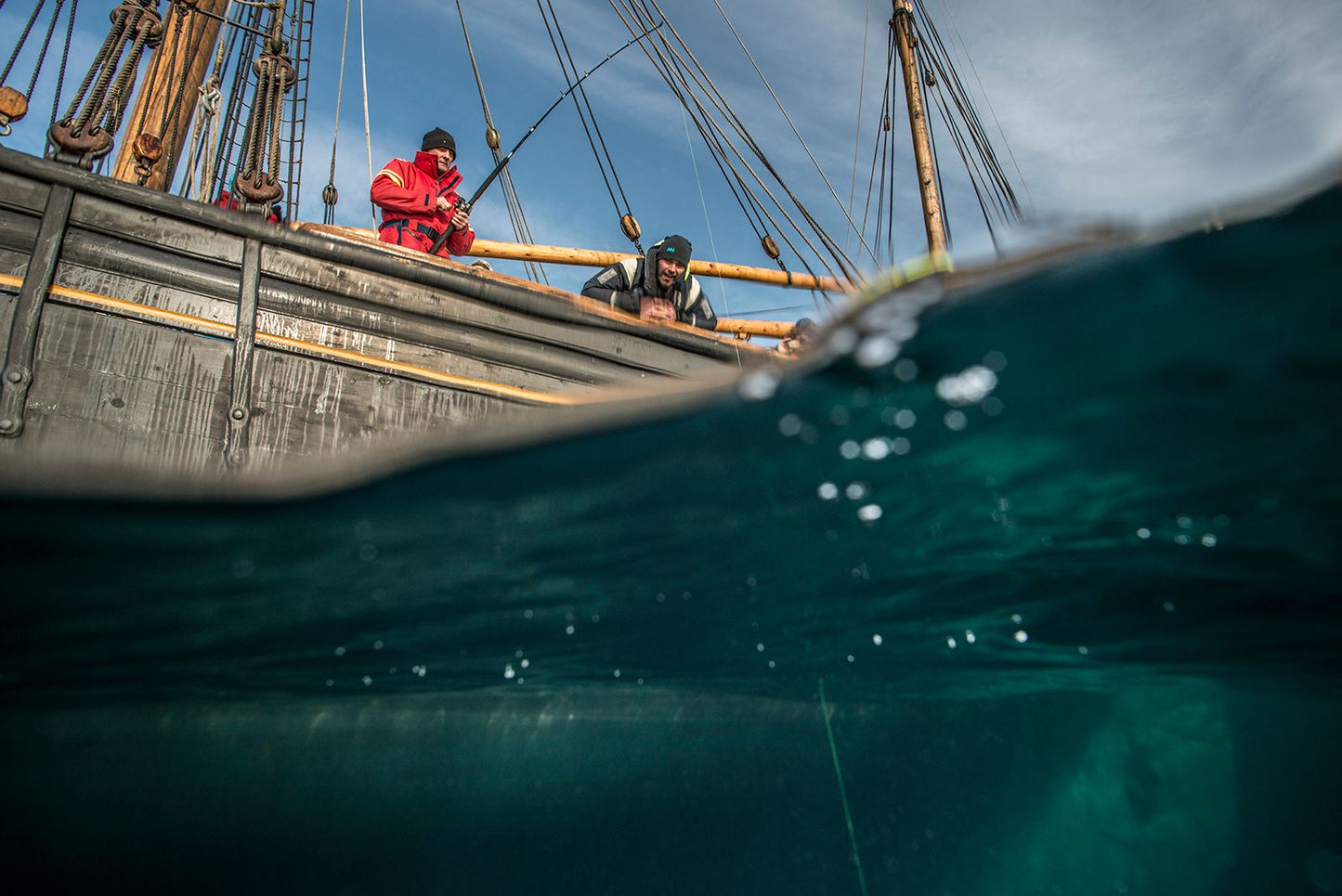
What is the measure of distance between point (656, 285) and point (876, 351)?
4977 millimetres

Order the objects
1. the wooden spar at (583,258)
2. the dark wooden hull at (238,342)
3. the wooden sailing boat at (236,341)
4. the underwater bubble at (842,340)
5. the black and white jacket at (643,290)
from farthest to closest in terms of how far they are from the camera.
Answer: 1. the wooden spar at (583,258)
2. the black and white jacket at (643,290)
3. the dark wooden hull at (238,342)
4. the wooden sailing boat at (236,341)
5. the underwater bubble at (842,340)

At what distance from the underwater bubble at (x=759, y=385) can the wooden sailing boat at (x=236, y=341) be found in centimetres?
7

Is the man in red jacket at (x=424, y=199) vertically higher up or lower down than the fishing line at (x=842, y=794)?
higher up

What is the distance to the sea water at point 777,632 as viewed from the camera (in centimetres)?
355

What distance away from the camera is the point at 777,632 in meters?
8.29

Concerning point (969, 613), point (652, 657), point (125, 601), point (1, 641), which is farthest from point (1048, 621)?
point (1, 641)

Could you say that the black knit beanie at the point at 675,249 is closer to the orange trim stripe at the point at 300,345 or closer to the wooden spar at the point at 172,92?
the orange trim stripe at the point at 300,345

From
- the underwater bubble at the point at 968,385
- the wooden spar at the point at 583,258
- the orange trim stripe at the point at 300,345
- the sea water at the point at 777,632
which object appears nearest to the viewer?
the underwater bubble at the point at 968,385

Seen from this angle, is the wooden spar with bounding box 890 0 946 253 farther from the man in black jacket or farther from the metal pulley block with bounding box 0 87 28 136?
the metal pulley block with bounding box 0 87 28 136

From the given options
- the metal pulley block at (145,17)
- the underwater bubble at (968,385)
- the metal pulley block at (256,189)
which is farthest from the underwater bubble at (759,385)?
the metal pulley block at (145,17)

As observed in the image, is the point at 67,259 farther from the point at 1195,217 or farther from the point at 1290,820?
the point at 1290,820

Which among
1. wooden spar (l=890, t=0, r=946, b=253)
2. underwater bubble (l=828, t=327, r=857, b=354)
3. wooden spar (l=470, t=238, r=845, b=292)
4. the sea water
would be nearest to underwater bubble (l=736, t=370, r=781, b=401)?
the sea water

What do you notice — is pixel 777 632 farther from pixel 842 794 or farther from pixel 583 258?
pixel 842 794

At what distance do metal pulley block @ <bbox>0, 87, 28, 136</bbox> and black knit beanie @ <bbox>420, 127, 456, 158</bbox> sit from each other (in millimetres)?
4212
